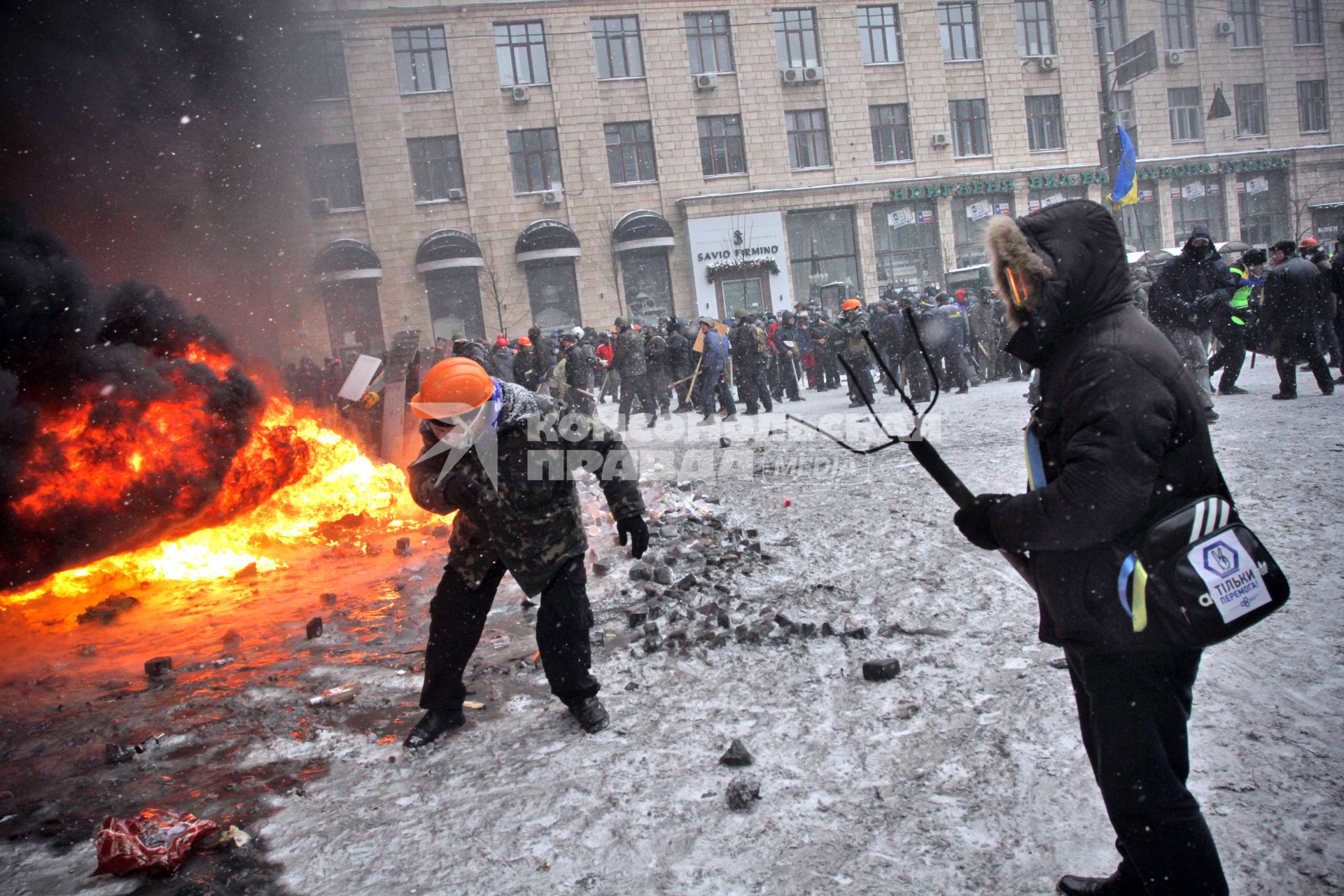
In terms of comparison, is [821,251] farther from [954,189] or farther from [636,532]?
[636,532]

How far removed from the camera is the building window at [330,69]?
84.1 ft

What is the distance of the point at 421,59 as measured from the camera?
28.4 metres

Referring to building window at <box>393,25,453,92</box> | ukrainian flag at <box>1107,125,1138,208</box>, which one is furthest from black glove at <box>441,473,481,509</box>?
building window at <box>393,25,453,92</box>

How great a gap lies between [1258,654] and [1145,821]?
7.46ft

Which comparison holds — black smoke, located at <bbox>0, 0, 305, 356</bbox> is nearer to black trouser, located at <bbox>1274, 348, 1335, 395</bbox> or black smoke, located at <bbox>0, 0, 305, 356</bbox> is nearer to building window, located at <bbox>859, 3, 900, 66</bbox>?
black trouser, located at <bbox>1274, 348, 1335, 395</bbox>

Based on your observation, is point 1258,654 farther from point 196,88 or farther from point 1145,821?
point 196,88

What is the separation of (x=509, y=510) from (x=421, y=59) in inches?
1160

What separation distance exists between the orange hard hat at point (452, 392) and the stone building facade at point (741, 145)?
25.3 m

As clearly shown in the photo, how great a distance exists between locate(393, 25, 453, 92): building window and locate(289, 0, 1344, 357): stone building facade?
2.8 inches

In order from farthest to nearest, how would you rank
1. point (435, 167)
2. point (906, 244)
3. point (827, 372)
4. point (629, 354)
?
1. point (906, 244)
2. point (435, 167)
3. point (827, 372)
4. point (629, 354)

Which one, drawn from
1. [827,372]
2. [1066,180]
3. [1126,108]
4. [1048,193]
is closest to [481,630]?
[827,372]

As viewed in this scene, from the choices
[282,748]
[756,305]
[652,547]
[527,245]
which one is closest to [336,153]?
[527,245]

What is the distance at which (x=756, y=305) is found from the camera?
3073 centimetres

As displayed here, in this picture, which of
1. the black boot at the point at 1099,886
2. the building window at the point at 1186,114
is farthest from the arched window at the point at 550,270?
the black boot at the point at 1099,886
